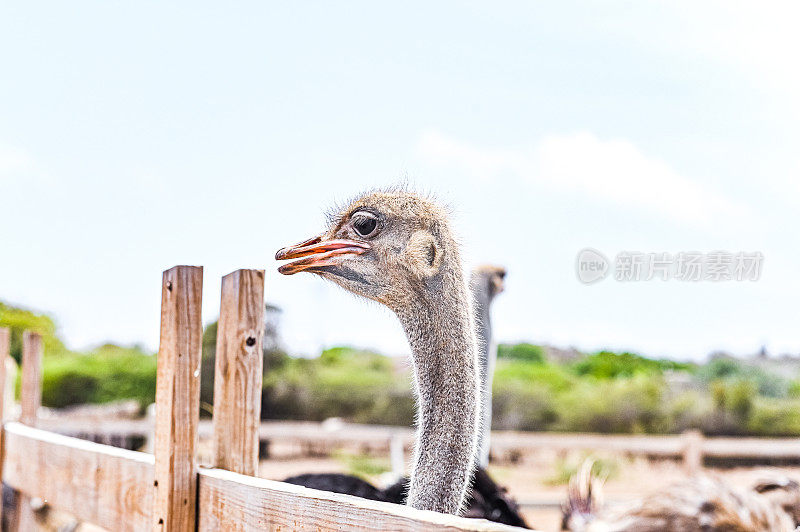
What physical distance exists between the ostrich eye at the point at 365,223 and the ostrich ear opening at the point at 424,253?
8 cm

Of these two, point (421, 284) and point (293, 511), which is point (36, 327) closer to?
point (421, 284)

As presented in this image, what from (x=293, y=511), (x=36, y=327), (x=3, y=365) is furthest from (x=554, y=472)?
(x=293, y=511)

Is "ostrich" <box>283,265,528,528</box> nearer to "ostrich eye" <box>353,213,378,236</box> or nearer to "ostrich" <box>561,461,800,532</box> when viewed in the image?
"ostrich" <box>561,461,800,532</box>

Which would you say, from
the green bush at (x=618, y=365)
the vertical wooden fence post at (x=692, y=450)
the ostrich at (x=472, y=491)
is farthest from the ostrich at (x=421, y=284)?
the green bush at (x=618, y=365)

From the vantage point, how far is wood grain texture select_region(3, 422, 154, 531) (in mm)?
2066

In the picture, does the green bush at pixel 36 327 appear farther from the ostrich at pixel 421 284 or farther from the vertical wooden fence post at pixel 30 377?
the ostrich at pixel 421 284

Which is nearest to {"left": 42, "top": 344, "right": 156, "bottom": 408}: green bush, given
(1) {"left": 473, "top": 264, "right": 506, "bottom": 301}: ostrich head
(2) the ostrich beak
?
(1) {"left": 473, "top": 264, "right": 506, "bottom": 301}: ostrich head

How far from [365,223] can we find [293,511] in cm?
67

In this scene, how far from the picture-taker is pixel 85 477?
244 cm

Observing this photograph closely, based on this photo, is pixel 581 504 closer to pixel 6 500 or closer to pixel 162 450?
pixel 6 500

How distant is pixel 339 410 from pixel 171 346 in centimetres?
1616

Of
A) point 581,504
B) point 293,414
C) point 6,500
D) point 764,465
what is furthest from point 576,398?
point 6,500

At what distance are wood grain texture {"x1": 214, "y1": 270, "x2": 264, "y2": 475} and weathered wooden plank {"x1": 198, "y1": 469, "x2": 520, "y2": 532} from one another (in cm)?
7

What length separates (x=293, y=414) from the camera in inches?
680
